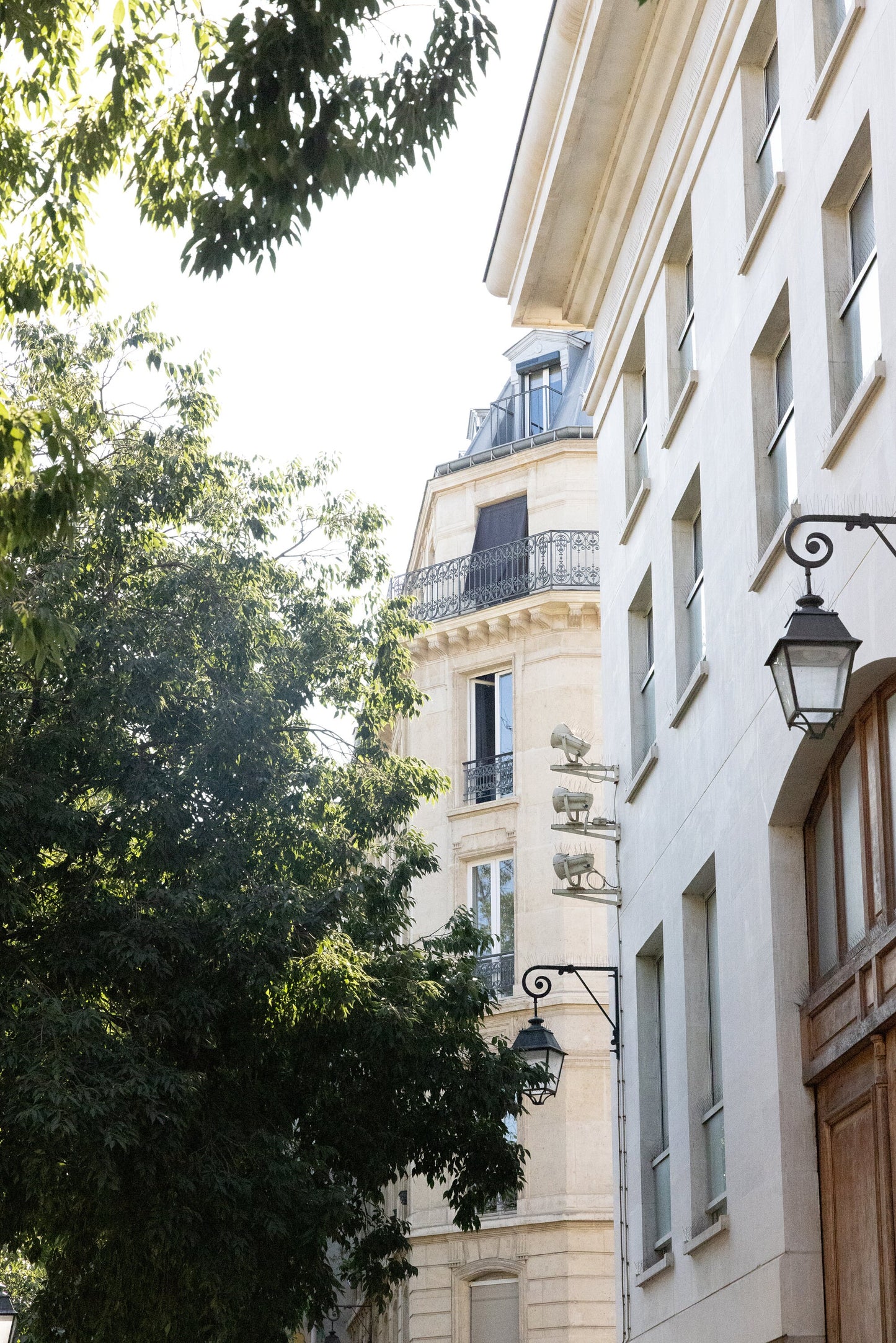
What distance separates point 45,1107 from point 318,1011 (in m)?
3.89

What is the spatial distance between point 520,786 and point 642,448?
1887cm

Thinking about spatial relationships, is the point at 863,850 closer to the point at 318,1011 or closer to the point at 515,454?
the point at 318,1011

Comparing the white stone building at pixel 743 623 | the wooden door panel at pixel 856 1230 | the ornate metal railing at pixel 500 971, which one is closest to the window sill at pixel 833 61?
the white stone building at pixel 743 623

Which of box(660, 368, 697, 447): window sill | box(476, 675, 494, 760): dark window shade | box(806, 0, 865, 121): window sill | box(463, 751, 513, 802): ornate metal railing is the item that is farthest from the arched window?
box(476, 675, 494, 760): dark window shade

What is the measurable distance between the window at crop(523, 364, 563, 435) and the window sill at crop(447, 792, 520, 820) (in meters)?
8.96

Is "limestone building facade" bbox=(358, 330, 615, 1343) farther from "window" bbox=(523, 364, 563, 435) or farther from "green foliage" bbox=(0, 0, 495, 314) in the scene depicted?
"green foliage" bbox=(0, 0, 495, 314)

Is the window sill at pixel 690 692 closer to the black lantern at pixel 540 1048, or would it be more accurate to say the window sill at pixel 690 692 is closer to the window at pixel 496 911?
the black lantern at pixel 540 1048

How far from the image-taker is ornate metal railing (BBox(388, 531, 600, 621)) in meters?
37.3

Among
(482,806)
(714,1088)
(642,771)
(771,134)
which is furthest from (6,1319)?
(482,806)

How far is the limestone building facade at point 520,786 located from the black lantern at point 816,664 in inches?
995

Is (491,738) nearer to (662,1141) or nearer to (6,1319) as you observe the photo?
(662,1141)

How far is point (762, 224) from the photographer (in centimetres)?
1252

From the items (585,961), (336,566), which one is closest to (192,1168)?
(336,566)

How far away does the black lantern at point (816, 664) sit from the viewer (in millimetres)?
7520
